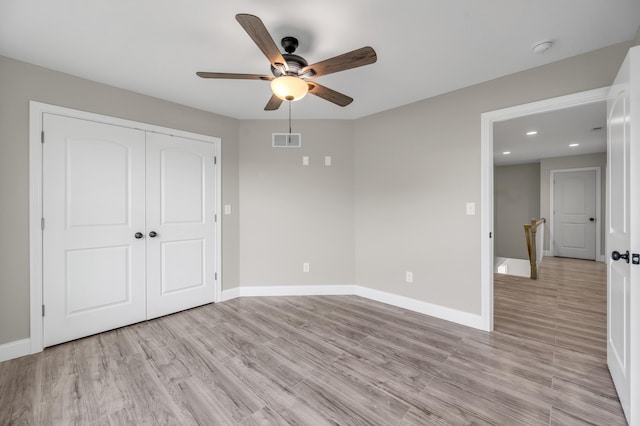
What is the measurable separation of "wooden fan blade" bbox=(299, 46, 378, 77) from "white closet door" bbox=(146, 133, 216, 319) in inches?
77.1

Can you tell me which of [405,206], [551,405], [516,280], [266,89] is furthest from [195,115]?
[516,280]

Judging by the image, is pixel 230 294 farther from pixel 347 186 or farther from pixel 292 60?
pixel 292 60

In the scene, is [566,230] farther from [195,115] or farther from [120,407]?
[120,407]

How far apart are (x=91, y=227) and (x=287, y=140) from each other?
7.63ft

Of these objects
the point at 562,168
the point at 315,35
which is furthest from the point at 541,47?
the point at 562,168

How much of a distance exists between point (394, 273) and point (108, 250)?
309 centimetres

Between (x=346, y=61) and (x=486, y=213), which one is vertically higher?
(x=346, y=61)

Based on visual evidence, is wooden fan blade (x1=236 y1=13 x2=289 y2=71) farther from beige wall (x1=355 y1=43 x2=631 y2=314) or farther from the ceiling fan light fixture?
beige wall (x1=355 y1=43 x2=631 y2=314)

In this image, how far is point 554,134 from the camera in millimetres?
4367

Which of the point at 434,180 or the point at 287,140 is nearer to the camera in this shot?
the point at 434,180

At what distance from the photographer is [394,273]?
3336mm

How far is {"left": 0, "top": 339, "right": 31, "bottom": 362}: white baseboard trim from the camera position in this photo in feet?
6.95

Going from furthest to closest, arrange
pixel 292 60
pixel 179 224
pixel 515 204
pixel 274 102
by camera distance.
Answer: pixel 515 204, pixel 179 224, pixel 274 102, pixel 292 60

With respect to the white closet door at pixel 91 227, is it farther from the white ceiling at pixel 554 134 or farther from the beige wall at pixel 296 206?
the white ceiling at pixel 554 134
